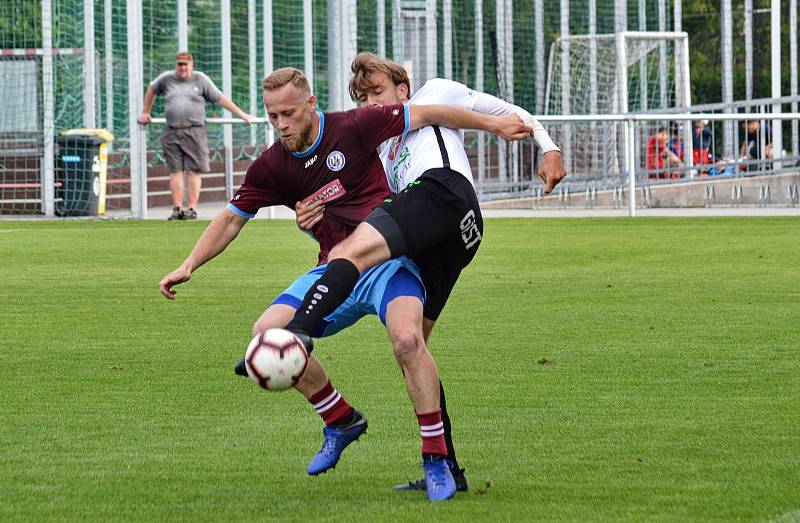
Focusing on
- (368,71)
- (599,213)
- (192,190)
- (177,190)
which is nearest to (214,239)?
(368,71)

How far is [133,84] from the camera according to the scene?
22.5 metres

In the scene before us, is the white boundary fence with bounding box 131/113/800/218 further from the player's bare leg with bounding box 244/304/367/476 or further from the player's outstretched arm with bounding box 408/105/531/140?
the player's bare leg with bounding box 244/304/367/476

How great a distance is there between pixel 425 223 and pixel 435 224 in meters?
0.05

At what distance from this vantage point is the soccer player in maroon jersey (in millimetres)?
5746

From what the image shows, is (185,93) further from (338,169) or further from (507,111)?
(338,169)

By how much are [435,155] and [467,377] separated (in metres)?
2.14

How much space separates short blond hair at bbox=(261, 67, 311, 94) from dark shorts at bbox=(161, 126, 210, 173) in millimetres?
14609

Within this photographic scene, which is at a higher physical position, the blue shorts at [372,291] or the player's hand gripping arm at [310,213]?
the player's hand gripping arm at [310,213]

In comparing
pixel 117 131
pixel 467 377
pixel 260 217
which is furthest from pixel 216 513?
pixel 117 131

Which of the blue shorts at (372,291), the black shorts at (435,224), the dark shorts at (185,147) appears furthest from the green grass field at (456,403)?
the dark shorts at (185,147)

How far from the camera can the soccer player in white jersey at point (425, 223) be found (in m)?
5.22

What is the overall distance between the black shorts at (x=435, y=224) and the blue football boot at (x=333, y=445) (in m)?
0.48

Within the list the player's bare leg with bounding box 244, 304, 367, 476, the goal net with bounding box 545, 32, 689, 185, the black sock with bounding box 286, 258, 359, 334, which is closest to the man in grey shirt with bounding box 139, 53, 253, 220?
the goal net with bounding box 545, 32, 689, 185

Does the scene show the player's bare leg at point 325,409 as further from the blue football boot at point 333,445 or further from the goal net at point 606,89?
the goal net at point 606,89
